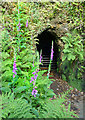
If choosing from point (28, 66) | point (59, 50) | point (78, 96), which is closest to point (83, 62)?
point (59, 50)

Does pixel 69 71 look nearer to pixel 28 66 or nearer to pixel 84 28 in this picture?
pixel 84 28

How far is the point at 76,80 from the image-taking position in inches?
227

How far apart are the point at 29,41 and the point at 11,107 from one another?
3.06 metres

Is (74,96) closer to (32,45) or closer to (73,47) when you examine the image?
(73,47)

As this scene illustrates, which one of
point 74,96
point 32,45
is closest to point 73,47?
point 32,45

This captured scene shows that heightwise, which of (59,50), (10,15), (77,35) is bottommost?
(59,50)

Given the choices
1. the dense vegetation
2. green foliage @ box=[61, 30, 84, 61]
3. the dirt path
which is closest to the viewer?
the dense vegetation

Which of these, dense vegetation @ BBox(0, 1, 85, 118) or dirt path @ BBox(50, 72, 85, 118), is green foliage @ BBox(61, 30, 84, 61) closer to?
dense vegetation @ BBox(0, 1, 85, 118)

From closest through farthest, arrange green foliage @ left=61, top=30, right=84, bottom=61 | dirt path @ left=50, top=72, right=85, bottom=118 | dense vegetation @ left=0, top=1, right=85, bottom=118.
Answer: dense vegetation @ left=0, top=1, right=85, bottom=118
dirt path @ left=50, top=72, right=85, bottom=118
green foliage @ left=61, top=30, right=84, bottom=61

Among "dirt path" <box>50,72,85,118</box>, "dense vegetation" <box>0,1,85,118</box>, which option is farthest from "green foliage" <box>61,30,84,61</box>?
"dirt path" <box>50,72,85,118</box>

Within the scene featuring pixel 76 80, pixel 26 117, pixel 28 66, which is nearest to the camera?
pixel 26 117

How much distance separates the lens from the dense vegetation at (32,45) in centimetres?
319

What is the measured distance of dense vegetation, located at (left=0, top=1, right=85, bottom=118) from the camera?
3189 millimetres

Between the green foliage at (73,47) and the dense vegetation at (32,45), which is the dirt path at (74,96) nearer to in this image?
the dense vegetation at (32,45)
